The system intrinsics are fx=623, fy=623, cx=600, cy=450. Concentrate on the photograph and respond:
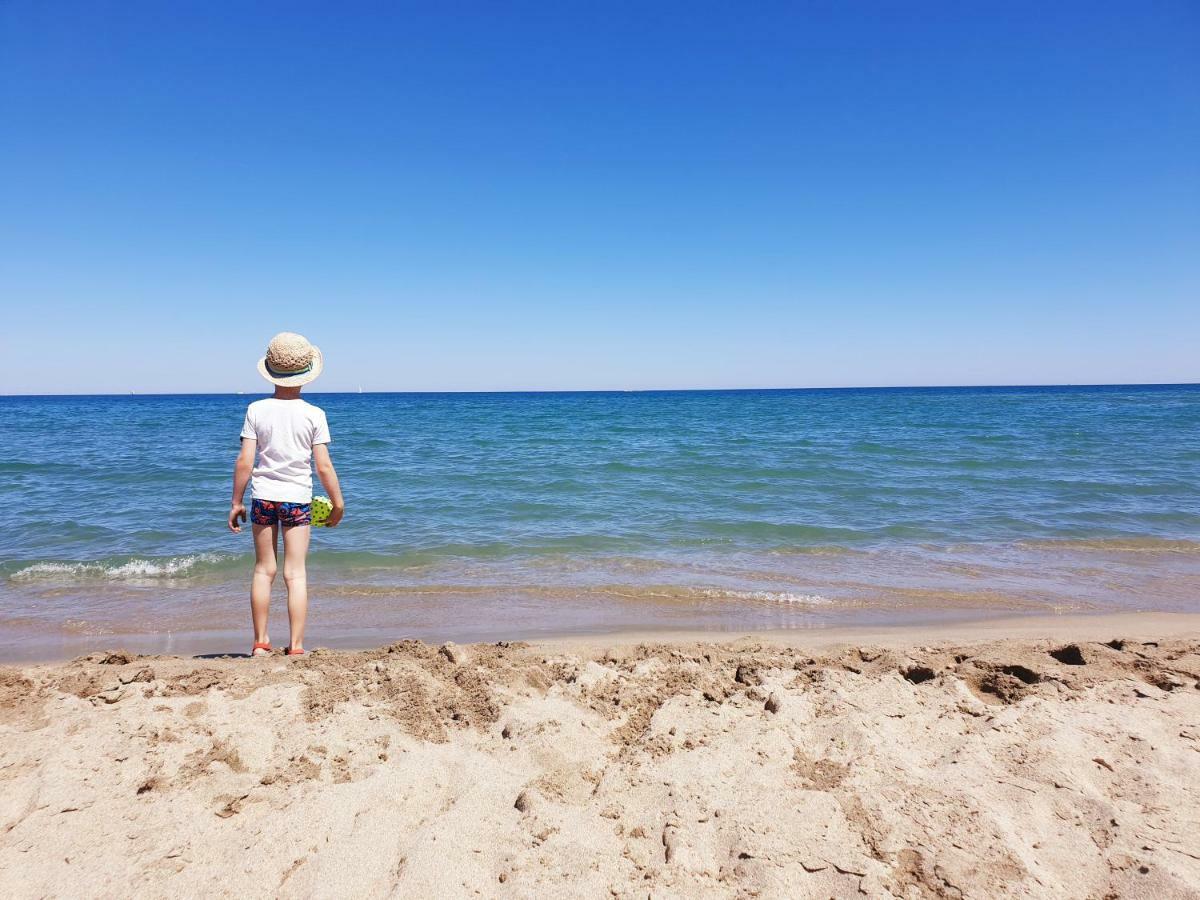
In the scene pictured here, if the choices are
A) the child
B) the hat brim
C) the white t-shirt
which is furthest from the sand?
the hat brim

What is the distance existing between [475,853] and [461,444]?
17.6m

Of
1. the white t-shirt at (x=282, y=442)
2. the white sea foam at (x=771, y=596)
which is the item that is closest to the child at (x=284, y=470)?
the white t-shirt at (x=282, y=442)

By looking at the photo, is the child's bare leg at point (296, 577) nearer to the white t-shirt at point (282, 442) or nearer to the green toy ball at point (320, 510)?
the green toy ball at point (320, 510)

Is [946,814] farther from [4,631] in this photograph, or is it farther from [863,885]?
Result: [4,631]

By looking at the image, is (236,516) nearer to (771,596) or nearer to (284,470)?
(284,470)

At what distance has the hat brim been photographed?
3.76m

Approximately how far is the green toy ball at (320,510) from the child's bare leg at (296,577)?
79 mm

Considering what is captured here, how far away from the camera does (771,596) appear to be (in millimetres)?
5848

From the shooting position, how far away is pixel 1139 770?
259 cm

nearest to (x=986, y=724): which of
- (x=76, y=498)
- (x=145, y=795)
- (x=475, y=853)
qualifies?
(x=475, y=853)

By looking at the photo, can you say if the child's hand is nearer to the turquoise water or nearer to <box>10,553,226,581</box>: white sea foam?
the turquoise water

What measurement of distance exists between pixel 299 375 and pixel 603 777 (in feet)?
9.39

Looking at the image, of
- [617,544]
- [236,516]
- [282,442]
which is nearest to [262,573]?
[236,516]

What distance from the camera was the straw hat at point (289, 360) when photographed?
12.3 ft
